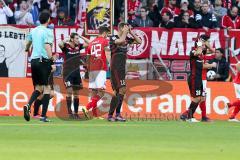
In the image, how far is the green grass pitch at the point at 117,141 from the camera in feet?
42.7

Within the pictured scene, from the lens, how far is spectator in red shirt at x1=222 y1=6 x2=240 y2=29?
3022 centimetres

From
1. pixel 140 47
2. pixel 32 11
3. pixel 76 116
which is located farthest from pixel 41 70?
pixel 32 11

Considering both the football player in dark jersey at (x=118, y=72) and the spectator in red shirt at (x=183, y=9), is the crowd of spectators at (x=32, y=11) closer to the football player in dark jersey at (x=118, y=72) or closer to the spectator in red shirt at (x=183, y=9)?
the spectator in red shirt at (x=183, y=9)

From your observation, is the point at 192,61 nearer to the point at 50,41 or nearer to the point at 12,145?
the point at 50,41

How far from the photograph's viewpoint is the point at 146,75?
28281 millimetres

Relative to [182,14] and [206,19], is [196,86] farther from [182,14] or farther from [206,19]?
[206,19]

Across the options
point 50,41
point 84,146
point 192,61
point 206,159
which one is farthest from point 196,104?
point 206,159

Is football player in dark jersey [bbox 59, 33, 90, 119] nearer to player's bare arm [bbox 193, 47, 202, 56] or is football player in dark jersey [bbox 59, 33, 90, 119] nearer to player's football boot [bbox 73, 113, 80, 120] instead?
player's football boot [bbox 73, 113, 80, 120]

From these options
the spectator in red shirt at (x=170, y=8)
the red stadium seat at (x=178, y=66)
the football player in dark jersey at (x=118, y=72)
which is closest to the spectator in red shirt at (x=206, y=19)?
the spectator in red shirt at (x=170, y=8)

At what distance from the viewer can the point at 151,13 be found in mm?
30500

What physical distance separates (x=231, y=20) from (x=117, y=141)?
1580cm

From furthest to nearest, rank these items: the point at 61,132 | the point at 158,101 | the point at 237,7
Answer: the point at 237,7 < the point at 158,101 < the point at 61,132

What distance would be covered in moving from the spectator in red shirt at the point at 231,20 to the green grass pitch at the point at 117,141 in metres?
10.1

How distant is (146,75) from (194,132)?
1036 cm
